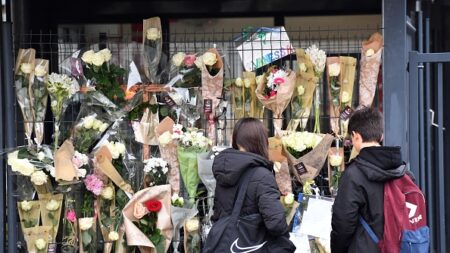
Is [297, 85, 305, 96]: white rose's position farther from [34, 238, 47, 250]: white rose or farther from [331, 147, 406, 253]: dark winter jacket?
[34, 238, 47, 250]: white rose

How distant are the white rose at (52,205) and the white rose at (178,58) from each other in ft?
4.11

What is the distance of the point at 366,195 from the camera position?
3.27m

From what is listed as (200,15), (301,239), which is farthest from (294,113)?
(200,15)

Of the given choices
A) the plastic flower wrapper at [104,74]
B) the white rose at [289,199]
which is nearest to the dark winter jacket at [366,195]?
the white rose at [289,199]

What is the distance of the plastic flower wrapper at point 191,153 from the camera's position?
4527 mm

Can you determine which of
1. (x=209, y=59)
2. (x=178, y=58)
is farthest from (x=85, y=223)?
(x=209, y=59)

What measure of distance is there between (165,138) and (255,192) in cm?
117

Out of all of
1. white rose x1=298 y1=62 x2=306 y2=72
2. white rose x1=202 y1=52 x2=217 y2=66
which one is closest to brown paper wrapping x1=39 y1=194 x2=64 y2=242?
white rose x1=202 y1=52 x2=217 y2=66

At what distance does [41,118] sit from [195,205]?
1.21 meters

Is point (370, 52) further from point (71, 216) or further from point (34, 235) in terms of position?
point (34, 235)

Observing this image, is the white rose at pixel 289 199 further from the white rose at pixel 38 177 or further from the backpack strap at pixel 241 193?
the white rose at pixel 38 177

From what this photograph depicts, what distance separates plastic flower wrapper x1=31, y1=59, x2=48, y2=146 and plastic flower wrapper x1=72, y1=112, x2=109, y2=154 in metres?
0.24

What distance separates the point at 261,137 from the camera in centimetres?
367

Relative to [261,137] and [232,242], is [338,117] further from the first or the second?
[232,242]
